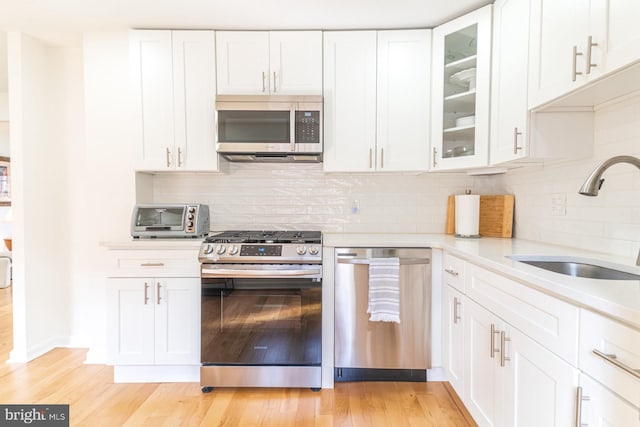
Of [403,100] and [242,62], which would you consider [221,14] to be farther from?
[403,100]

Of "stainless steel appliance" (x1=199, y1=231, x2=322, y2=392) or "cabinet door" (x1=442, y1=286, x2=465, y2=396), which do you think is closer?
"cabinet door" (x1=442, y1=286, x2=465, y2=396)

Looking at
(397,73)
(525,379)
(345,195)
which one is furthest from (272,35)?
(525,379)

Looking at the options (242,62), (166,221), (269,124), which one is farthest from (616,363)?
(242,62)

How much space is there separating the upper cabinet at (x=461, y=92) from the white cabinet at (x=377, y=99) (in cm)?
9

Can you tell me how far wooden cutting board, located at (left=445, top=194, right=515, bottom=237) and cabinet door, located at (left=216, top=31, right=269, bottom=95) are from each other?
1704 mm

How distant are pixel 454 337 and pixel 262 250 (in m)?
1.24

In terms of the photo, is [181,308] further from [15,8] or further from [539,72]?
[539,72]

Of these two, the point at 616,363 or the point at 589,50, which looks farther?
the point at 589,50

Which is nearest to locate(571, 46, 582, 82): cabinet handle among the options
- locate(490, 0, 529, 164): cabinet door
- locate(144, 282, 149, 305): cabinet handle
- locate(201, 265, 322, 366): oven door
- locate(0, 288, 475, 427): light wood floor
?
locate(490, 0, 529, 164): cabinet door

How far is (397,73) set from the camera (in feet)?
8.06

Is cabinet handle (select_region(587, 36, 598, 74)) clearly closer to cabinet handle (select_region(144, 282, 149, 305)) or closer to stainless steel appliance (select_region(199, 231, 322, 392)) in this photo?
stainless steel appliance (select_region(199, 231, 322, 392))

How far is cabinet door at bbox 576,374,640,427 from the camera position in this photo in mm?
829

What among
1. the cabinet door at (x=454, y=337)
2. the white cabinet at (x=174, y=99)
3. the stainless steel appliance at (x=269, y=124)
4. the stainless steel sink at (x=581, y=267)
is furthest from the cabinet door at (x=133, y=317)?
the stainless steel sink at (x=581, y=267)

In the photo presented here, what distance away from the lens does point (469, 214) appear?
2.43 meters
